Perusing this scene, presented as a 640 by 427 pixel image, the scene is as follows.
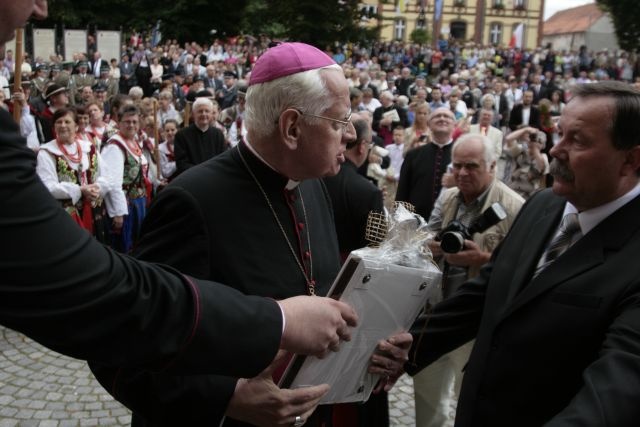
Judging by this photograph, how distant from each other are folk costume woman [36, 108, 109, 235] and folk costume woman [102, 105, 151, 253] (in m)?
0.19

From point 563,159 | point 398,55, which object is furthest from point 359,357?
point 398,55

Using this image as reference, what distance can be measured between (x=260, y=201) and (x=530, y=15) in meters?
69.1

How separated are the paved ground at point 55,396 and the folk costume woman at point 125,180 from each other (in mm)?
1860

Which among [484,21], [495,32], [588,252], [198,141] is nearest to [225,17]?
[198,141]

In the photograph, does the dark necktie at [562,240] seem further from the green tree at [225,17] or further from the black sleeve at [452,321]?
the green tree at [225,17]

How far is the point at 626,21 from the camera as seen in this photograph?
39.5 meters

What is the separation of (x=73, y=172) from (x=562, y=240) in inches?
210

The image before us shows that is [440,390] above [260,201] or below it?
below

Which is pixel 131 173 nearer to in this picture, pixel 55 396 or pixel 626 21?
pixel 55 396

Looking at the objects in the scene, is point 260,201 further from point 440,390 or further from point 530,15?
point 530,15

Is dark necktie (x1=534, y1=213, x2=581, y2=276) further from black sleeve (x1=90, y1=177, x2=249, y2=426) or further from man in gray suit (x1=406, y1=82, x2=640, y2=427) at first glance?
black sleeve (x1=90, y1=177, x2=249, y2=426)

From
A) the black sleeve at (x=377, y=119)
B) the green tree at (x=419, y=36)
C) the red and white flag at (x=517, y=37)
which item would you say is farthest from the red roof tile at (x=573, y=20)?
the black sleeve at (x=377, y=119)

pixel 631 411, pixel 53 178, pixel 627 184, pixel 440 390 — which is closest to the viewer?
pixel 631 411

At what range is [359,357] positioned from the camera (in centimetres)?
189
